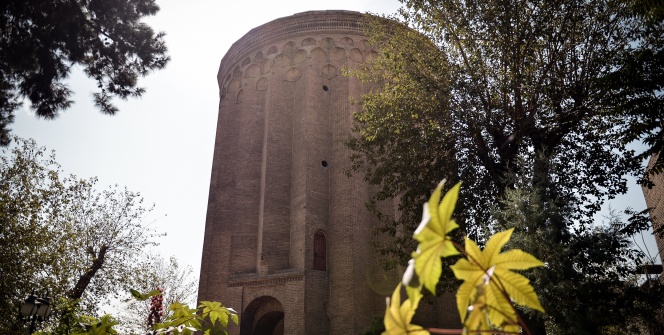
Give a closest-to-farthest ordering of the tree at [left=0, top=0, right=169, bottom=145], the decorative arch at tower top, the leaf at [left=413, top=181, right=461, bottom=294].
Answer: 1. the leaf at [left=413, top=181, right=461, bottom=294]
2. the tree at [left=0, top=0, right=169, bottom=145]
3. the decorative arch at tower top

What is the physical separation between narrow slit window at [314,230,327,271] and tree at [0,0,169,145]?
882cm

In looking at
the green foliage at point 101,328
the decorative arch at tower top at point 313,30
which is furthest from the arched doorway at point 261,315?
the green foliage at point 101,328

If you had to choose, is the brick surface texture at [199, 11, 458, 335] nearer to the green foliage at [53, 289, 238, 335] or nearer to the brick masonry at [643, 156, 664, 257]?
the brick masonry at [643, 156, 664, 257]

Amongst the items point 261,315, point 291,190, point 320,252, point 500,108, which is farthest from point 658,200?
point 261,315

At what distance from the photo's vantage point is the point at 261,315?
52.8ft

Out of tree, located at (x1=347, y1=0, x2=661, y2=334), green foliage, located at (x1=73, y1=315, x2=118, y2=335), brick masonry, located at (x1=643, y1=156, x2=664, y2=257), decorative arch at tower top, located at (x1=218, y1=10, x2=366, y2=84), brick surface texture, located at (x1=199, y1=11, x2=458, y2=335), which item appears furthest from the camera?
decorative arch at tower top, located at (x1=218, y1=10, x2=366, y2=84)

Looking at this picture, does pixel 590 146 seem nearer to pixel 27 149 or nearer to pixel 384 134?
pixel 384 134

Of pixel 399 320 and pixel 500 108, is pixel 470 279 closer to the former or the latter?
pixel 399 320

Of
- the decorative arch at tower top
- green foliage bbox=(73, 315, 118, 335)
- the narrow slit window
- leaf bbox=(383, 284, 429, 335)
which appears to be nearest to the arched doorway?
the narrow slit window

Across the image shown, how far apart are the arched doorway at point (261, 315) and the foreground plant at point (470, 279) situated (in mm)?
15152

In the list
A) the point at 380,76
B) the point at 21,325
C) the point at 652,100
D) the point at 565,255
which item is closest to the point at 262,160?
the point at 380,76

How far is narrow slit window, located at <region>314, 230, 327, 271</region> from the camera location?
15.8 m

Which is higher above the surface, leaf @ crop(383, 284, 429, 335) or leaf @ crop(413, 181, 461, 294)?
leaf @ crop(413, 181, 461, 294)

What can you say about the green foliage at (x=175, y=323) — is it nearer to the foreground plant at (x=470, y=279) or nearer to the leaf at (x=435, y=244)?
the foreground plant at (x=470, y=279)
